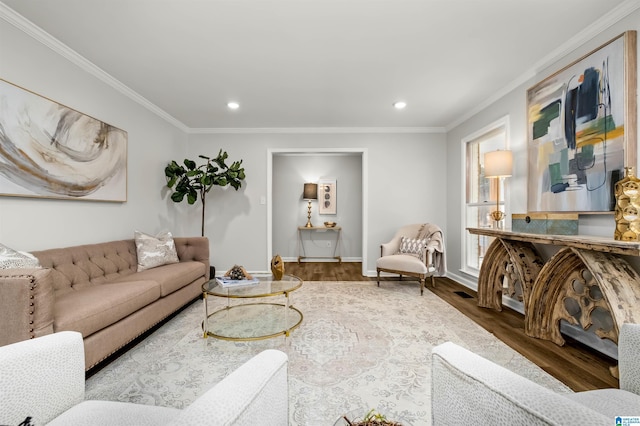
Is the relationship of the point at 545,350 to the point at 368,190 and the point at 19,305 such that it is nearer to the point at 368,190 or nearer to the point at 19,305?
the point at 368,190

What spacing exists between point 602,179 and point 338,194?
4.74 metres

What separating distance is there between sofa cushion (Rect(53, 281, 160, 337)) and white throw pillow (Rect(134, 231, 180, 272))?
29.0 inches

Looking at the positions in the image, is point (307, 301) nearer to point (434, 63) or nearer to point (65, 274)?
point (65, 274)

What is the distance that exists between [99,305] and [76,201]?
1.39 metres

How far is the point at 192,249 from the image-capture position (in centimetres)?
366

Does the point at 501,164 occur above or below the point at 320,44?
below

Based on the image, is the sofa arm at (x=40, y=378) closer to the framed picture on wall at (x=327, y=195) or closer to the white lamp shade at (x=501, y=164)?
A: the white lamp shade at (x=501, y=164)

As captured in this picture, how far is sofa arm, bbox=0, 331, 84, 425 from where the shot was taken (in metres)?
0.80

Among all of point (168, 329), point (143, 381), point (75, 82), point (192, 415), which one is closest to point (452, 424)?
point (192, 415)

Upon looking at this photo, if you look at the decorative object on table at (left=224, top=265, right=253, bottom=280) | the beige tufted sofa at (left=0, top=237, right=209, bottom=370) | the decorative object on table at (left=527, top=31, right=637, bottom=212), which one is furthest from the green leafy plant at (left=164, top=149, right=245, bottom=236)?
the decorative object on table at (left=527, top=31, right=637, bottom=212)

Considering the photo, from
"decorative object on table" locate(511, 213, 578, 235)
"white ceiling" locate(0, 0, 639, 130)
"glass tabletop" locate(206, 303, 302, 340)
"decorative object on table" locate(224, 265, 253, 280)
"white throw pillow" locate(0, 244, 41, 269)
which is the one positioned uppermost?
"white ceiling" locate(0, 0, 639, 130)

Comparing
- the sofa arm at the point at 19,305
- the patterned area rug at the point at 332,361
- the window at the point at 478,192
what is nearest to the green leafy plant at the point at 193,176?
the patterned area rug at the point at 332,361

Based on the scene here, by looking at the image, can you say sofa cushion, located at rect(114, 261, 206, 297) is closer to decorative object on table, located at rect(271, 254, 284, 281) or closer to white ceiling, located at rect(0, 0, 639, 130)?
decorative object on table, located at rect(271, 254, 284, 281)

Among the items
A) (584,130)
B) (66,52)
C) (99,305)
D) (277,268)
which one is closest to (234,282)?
(277,268)
